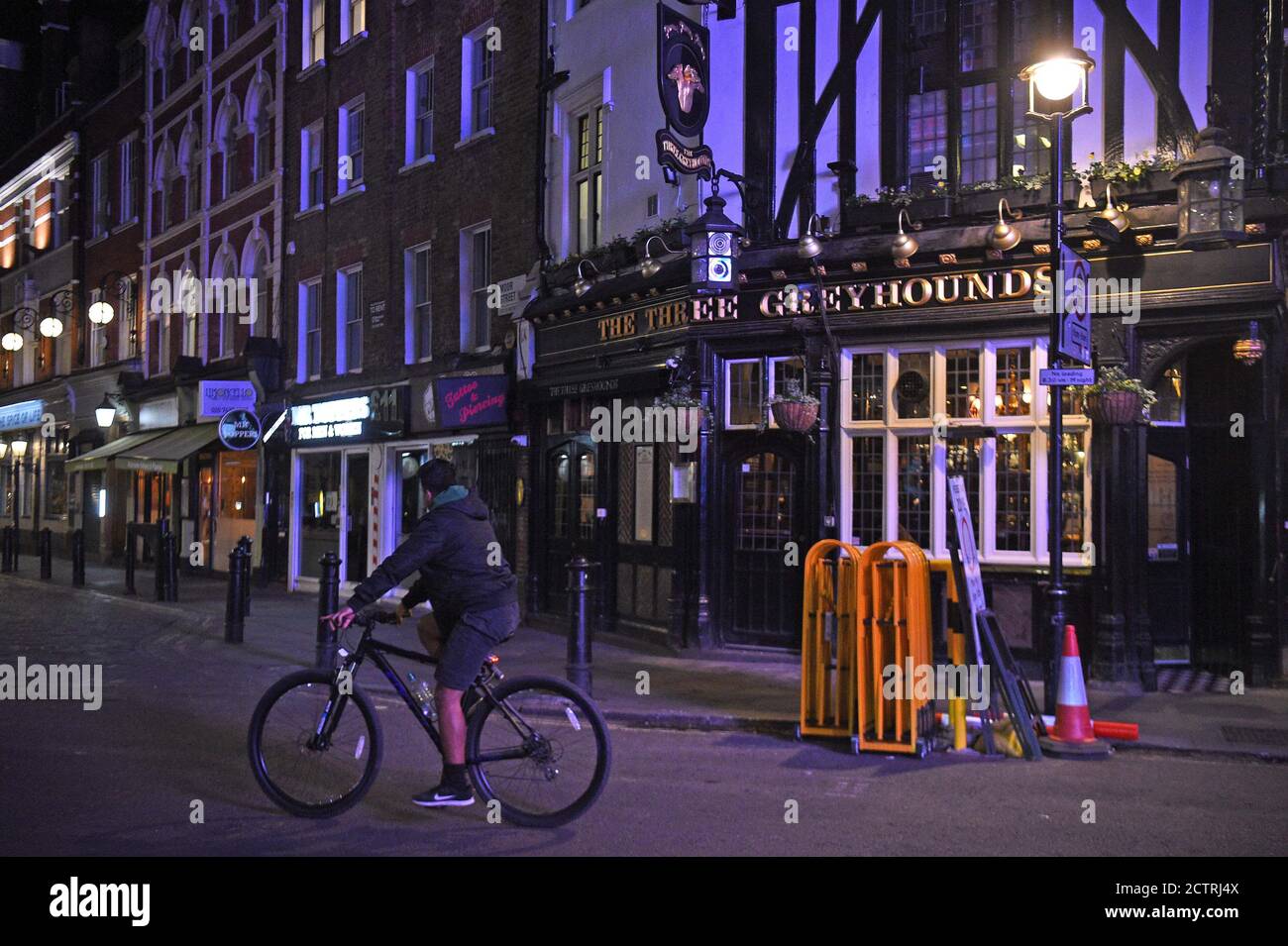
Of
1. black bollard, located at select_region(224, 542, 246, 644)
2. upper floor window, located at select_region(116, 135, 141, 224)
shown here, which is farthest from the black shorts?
upper floor window, located at select_region(116, 135, 141, 224)

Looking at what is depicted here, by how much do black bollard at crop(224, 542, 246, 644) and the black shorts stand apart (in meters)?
9.42

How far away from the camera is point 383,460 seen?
2080cm

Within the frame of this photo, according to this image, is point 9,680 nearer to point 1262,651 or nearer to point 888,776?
point 888,776

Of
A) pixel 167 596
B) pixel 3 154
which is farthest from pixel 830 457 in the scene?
pixel 3 154

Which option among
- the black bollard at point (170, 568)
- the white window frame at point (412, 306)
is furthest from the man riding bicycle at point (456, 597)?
the black bollard at point (170, 568)

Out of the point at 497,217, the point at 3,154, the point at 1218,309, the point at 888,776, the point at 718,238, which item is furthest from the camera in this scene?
the point at 3,154

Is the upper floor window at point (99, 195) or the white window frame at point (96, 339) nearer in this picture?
the white window frame at point (96, 339)

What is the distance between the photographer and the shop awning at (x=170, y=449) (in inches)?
990

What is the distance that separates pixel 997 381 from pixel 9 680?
10.3m

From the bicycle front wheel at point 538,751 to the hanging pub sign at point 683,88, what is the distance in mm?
8096

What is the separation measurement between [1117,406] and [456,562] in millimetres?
7133

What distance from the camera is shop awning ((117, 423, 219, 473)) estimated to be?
25.1 metres

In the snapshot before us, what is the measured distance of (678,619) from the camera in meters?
13.8

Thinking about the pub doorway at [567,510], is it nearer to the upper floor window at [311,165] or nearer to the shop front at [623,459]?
the shop front at [623,459]
